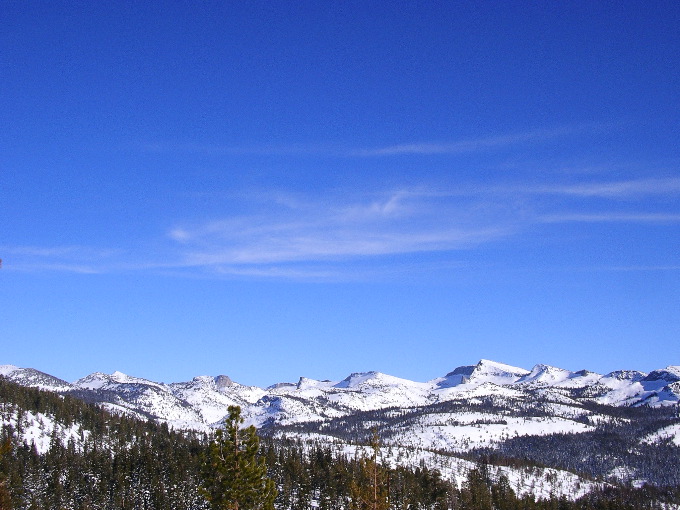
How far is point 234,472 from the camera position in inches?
1593

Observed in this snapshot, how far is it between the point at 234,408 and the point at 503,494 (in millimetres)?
159050

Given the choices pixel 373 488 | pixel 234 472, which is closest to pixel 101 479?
pixel 234 472

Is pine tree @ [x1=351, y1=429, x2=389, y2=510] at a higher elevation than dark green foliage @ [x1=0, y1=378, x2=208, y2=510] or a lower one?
higher

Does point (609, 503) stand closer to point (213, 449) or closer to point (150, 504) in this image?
point (150, 504)

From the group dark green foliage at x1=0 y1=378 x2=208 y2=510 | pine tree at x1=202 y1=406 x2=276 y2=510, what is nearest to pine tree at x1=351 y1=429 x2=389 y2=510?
pine tree at x1=202 y1=406 x2=276 y2=510

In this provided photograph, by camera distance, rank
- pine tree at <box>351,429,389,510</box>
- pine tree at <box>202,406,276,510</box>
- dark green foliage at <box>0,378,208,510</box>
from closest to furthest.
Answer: pine tree at <box>202,406,276,510</box>, pine tree at <box>351,429,389,510</box>, dark green foliage at <box>0,378,208,510</box>

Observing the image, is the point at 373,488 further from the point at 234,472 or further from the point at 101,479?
the point at 101,479

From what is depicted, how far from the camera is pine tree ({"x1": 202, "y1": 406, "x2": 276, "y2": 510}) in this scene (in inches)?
1587

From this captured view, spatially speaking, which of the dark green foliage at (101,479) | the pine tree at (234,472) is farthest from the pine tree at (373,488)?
the dark green foliage at (101,479)

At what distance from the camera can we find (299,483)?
162 meters

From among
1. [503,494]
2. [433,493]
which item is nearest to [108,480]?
[433,493]

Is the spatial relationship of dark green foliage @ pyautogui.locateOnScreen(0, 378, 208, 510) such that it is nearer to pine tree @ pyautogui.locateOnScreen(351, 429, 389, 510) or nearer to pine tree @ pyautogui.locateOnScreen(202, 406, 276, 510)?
pine tree @ pyautogui.locateOnScreen(202, 406, 276, 510)

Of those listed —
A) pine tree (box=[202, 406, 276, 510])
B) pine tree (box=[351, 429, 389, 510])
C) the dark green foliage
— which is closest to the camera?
pine tree (box=[202, 406, 276, 510])

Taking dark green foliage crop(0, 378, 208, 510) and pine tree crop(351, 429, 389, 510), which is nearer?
pine tree crop(351, 429, 389, 510)
